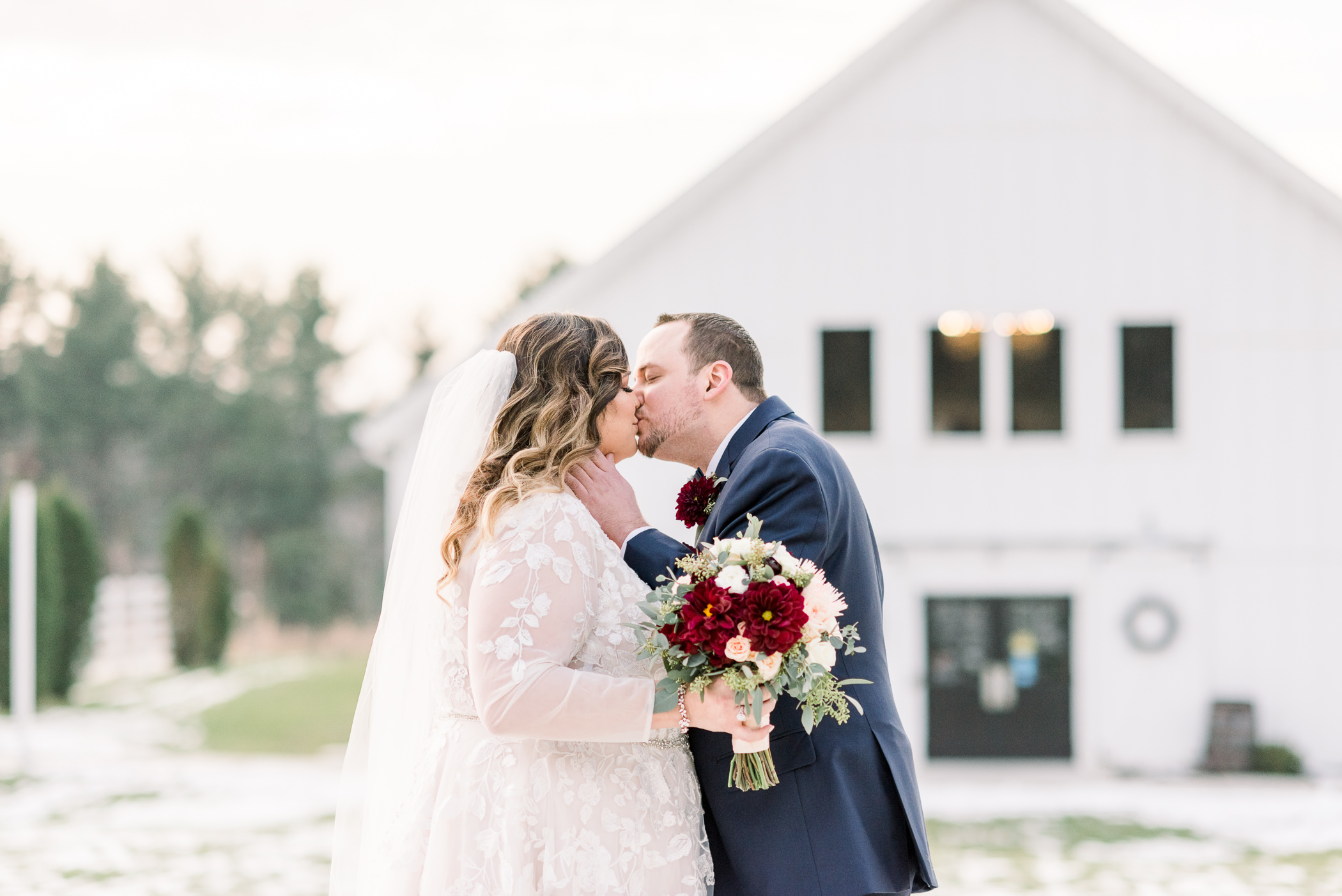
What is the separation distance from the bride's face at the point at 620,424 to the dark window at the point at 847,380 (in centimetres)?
1052

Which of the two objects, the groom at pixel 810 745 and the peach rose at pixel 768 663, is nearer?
the peach rose at pixel 768 663

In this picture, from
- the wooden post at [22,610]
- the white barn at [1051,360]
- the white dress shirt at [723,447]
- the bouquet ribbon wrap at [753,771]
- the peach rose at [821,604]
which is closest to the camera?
the peach rose at [821,604]

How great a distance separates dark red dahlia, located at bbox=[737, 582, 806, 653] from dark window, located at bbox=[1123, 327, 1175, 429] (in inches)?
466

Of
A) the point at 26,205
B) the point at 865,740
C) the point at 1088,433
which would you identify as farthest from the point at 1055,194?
the point at 26,205

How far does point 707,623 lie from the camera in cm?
258

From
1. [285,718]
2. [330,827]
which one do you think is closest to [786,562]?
[330,827]

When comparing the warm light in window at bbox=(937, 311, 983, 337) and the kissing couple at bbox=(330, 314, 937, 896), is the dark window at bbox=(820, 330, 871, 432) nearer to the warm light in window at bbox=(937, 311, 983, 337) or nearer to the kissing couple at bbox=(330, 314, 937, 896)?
the warm light in window at bbox=(937, 311, 983, 337)

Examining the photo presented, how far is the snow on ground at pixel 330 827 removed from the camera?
845 cm

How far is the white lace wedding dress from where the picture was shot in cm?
272

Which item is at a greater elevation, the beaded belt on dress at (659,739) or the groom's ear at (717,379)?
the groom's ear at (717,379)

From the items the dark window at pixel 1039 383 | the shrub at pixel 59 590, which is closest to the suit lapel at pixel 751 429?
the dark window at pixel 1039 383

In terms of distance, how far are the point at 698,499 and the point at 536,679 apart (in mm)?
819

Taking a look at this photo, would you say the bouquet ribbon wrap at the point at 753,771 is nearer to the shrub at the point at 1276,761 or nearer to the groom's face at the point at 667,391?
the groom's face at the point at 667,391

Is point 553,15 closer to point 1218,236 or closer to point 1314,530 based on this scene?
point 1218,236
